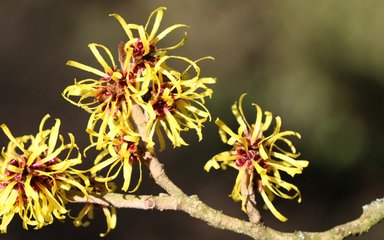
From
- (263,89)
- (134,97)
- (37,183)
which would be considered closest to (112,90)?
(134,97)

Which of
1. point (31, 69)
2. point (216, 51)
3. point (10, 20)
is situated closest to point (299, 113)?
point (216, 51)

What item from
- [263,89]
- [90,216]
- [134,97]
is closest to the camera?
[134,97]

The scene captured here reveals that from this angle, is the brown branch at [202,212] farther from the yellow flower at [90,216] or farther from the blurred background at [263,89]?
the blurred background at [263,89]

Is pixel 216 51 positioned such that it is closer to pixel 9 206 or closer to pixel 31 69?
pixel 31 69

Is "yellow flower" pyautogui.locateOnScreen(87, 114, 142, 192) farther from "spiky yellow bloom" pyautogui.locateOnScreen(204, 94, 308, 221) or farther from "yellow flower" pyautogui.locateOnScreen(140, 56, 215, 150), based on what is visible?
"spiky yellow bloom" pyautogui.locateOnScreen(204, 94, 308, 221)

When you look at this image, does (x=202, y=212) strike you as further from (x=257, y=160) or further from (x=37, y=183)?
(x=37, y=183)

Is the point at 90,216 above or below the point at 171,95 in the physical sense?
below

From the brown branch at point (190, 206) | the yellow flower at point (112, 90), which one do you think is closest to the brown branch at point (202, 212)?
the brown branch at point (190, 206)
